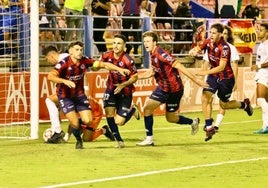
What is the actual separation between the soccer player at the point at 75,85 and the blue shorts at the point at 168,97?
3.16 ft

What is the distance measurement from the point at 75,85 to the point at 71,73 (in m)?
0.21

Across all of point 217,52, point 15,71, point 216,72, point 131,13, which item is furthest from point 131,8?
point 216,72

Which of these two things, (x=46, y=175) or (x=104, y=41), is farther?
(x=104, y=41)

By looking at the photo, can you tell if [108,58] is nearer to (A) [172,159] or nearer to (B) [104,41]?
(A) [172,159]

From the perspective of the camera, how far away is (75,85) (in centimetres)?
1588

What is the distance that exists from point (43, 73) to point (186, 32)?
6.98m

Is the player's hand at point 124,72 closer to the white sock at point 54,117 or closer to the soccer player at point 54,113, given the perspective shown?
the soccer player at point 54,113

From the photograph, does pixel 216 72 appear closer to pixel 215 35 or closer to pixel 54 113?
pixel 215 35

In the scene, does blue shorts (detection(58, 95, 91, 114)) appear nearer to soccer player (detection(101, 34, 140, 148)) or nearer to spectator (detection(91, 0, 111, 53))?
soccer player (detection(101, 34, 140, 148))

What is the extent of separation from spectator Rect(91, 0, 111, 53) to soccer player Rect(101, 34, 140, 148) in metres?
7.48

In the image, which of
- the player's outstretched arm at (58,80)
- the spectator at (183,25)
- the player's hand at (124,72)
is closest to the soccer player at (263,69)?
the player's hand at (124,72)

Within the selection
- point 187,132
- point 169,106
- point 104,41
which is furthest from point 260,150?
point 104,41

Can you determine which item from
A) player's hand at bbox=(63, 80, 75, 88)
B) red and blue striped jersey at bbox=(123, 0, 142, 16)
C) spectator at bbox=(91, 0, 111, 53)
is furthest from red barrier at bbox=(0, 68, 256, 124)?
player's hand at bbox=(63, 80, 75, 88)

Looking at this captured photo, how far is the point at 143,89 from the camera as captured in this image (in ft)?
79.0
